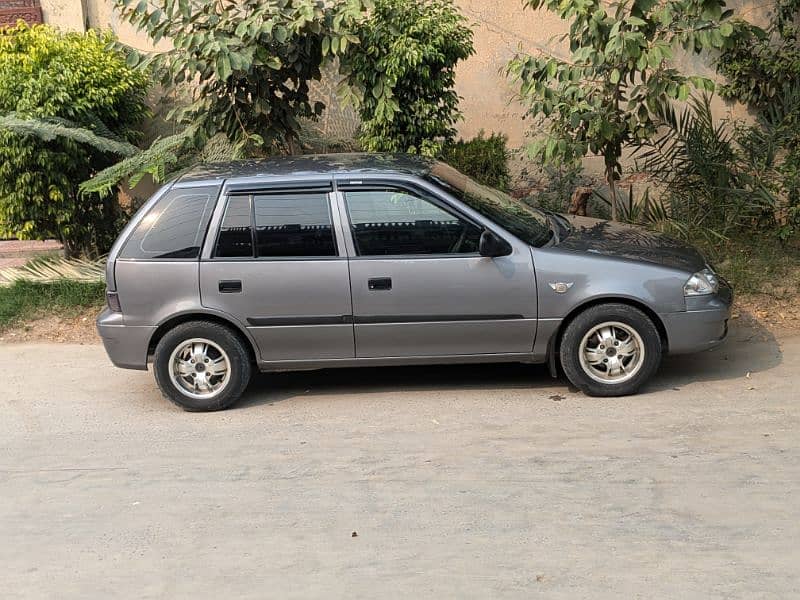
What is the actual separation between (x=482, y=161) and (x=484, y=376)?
12.1 ft

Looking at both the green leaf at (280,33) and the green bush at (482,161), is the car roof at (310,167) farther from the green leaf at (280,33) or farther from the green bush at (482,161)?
the green bush at (482,161)

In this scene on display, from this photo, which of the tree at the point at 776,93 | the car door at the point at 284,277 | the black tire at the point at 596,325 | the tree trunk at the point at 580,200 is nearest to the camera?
the black tire at the point at 596,325

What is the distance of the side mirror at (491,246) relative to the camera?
6363mm

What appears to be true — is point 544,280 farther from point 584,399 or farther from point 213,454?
point 213,454

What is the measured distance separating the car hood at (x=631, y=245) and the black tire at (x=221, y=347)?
232 cm

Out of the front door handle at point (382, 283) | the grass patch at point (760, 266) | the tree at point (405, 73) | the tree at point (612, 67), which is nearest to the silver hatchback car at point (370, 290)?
the front door handle at point (382, 283)

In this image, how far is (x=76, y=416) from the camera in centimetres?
680

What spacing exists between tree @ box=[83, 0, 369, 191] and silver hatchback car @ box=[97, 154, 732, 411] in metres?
2.31

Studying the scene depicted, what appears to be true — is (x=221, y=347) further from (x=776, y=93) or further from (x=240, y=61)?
(x=776, y=93)

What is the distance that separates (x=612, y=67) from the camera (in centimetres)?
842

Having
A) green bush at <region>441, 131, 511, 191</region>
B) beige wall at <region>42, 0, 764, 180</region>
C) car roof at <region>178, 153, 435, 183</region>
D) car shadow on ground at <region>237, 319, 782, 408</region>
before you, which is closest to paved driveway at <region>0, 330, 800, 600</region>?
car shadow on ground at <region>237, 319, 782, 408</region>

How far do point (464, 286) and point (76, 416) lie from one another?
114 inches

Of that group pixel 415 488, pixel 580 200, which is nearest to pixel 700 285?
pixel 415 488

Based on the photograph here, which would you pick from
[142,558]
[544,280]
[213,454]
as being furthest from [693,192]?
[142,558]
